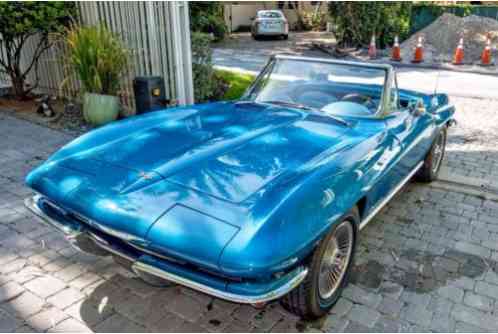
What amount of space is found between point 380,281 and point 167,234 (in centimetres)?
172

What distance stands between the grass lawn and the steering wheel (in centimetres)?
442

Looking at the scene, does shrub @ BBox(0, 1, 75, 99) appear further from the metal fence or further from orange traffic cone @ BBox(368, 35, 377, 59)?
orange traffic cone @ BBox(368, 35, 377, 59)

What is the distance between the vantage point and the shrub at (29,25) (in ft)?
22.9

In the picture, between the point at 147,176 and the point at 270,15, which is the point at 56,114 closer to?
the point at 147,176

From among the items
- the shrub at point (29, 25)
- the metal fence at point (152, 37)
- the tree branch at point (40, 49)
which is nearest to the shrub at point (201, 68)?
the metal fence at point (152, 37)

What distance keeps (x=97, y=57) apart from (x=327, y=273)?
504cm

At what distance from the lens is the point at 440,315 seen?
2732 mm

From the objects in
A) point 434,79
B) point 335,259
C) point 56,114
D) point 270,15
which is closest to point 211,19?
point 270,15

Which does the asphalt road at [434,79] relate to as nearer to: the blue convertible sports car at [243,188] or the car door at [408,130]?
the car door at [408,130]

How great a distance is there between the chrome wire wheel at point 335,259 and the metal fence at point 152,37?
15.2ft

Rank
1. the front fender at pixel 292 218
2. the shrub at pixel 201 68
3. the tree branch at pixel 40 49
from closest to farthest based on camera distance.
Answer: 1. the front fender at pixel 292 218
2. the shrub at pixel 201 68
3. the tree branch at pixel 40 49

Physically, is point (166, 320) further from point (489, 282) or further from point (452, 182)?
point (452, 182)

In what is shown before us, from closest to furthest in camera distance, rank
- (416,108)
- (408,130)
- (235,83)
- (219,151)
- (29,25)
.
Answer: (219,151) → (408,130) → (416,108) → (29,25) → (235,83)

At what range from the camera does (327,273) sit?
2662 mm
